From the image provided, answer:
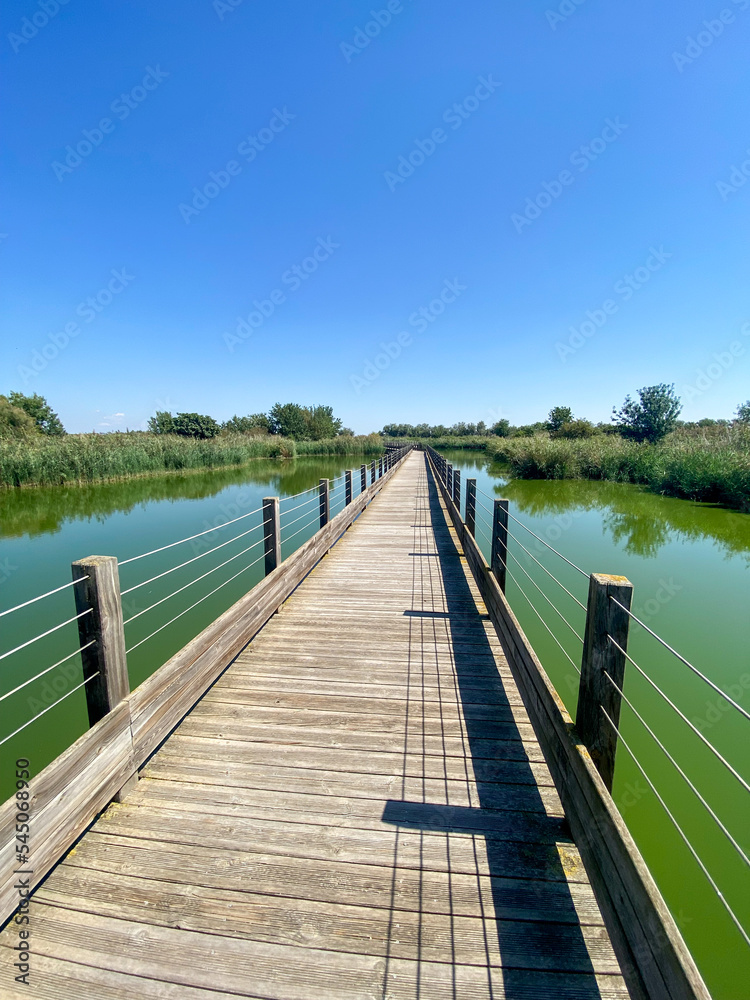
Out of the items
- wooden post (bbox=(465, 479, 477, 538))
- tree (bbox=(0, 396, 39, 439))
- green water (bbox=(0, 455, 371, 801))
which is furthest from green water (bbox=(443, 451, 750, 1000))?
tree (bbox=(0, 396, 39, 439))

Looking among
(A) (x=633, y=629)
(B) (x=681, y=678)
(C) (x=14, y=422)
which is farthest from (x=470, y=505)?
(C) (x=14, y=422)

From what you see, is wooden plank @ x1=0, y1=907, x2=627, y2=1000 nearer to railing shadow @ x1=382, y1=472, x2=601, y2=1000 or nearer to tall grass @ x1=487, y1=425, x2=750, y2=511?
railing shadow @ x1=382, y1=472, x2=601, y2=1000

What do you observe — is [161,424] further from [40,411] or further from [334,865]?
[334,865]

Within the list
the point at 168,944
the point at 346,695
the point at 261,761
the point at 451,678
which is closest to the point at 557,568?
the point at 451,678

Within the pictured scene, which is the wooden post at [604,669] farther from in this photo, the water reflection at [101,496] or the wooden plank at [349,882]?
the water reflection at [101,496]

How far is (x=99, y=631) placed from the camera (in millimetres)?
1813

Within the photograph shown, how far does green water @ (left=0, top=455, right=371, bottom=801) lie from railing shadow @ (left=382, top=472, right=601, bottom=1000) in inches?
65.2

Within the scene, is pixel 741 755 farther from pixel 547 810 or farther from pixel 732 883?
pixel 547 810

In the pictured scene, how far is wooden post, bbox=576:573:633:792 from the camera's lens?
5.47ft

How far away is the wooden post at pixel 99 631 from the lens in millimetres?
1785

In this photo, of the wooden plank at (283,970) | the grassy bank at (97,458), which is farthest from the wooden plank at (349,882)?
the grassy bank at (97,458)

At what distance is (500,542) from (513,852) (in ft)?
8.47

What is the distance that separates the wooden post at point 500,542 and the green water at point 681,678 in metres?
0.32

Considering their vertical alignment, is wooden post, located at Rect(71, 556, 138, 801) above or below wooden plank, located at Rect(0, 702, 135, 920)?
above
